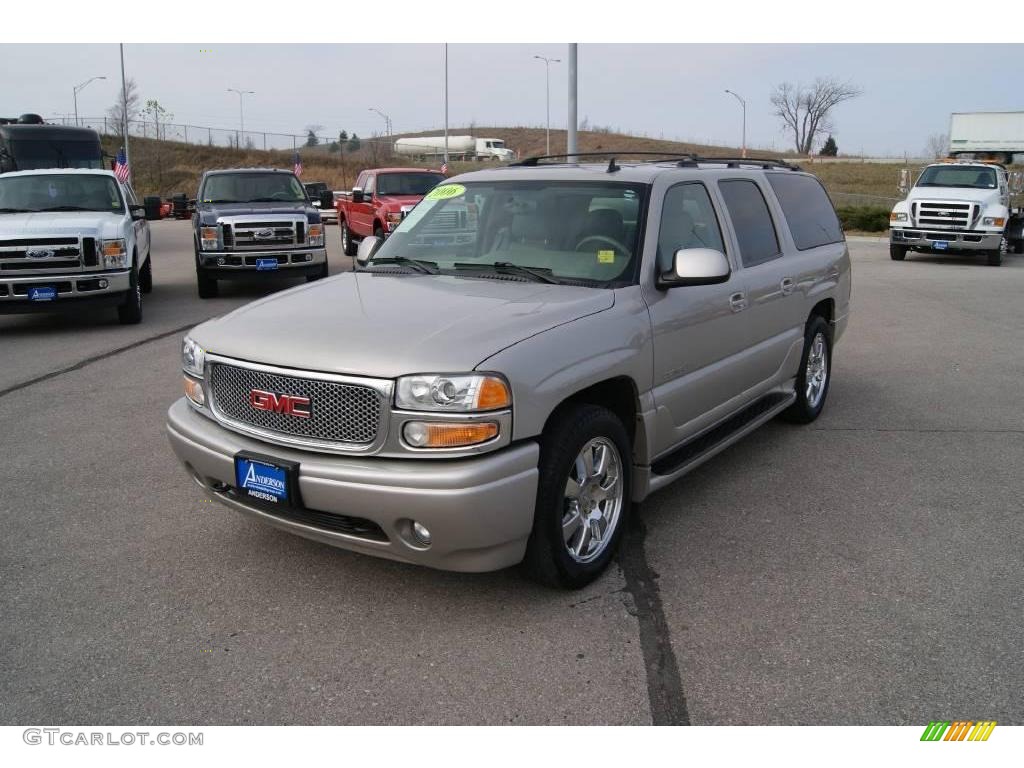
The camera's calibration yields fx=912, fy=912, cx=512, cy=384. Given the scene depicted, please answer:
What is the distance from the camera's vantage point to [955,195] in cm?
1897

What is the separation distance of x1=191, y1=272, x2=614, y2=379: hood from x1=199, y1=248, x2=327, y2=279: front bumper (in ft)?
30.7

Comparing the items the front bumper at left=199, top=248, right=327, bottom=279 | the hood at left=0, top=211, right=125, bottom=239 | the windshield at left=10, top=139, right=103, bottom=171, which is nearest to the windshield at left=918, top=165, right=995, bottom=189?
the front bumper at left=199, top=248, right=327, bottom=279

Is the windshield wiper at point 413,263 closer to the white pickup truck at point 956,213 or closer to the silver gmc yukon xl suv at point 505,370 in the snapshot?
the silver gmc yukon xl suv at point 505,370

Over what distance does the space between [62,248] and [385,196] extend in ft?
29.7

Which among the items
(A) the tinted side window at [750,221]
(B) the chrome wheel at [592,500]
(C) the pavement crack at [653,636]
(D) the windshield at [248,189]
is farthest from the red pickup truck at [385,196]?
(B) the chrome wheel at [592,500]

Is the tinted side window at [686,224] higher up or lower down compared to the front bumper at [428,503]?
higher up

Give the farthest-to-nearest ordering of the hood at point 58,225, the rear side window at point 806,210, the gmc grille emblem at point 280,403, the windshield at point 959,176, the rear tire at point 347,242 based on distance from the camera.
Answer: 1. the rear tire at point 347,242
2. the windshield at point 959,176
3. the hood at point 58,225
4. the rear side window at point 806,210
5. the gmc grille emblem at point 280,403

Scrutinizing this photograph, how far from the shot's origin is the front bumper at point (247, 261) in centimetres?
1352

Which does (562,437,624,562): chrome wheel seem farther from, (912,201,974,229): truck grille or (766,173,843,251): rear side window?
(912,201,974,229): truck grille

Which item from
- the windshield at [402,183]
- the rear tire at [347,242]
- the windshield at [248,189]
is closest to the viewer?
the windshield at [248,189]

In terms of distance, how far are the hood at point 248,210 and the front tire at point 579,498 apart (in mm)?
10743

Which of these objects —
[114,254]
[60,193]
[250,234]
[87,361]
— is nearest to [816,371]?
[87,361]

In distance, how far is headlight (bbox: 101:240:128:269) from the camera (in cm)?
1083

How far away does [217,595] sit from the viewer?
4.00 metres
